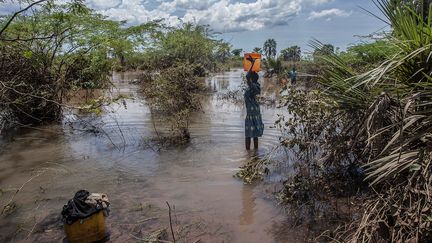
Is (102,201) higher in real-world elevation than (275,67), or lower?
lower

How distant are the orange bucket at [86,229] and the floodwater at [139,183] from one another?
297mm

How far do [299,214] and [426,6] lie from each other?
2.96 metres

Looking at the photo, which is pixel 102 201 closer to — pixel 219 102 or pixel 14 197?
pixel 14 197

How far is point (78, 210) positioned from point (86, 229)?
0.82ft

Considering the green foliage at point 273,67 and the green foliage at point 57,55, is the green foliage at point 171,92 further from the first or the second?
the green foliage at point 273,67

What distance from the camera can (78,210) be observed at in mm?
4250

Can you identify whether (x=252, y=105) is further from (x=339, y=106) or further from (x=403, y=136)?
(x=403, y=136)

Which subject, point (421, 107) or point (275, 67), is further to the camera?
point (275, 67)

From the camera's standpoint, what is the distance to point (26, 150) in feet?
29.6

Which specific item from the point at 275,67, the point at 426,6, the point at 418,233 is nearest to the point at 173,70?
the point at 426,6

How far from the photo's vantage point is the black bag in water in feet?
13.8

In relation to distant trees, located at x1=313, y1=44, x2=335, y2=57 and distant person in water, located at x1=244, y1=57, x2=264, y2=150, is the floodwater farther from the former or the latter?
distant trees, located at x1=313, y1=44, x2=335, y2=57

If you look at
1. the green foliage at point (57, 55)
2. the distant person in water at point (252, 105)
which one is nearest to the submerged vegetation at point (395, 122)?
the distant person in water at point (252, 105)

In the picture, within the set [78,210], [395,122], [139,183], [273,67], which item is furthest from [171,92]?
[273,67]
